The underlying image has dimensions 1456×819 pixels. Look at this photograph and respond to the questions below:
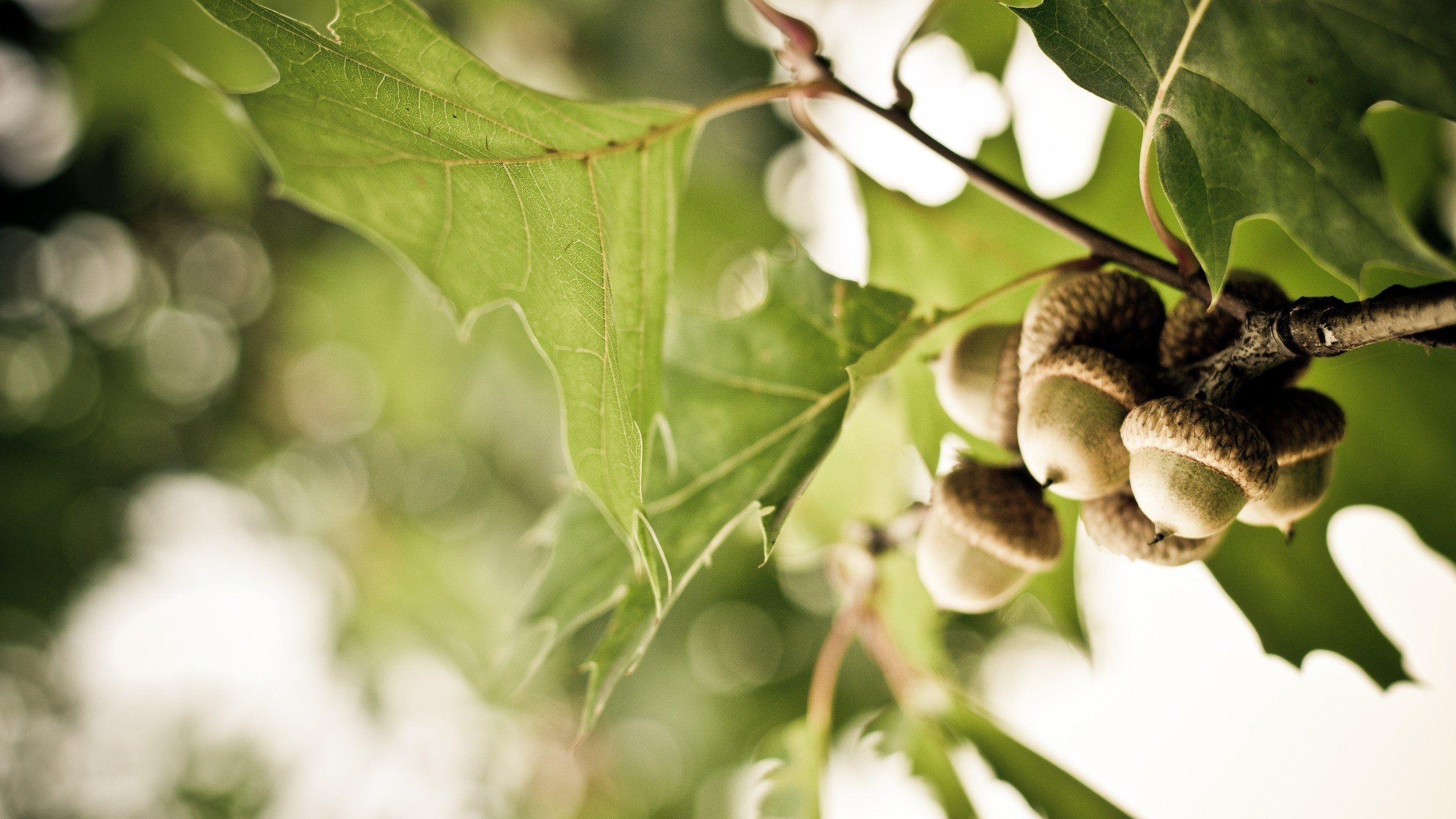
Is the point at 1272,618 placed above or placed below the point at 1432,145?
below

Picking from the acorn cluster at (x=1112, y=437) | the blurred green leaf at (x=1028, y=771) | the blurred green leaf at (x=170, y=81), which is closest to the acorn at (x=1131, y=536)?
the acorn cluster at (x=1112, y=437)

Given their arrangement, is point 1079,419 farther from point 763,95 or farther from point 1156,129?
point 763,95

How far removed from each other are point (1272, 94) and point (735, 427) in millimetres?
411

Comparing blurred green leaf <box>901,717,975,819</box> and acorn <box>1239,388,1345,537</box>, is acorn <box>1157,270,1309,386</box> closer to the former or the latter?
acorn <box>1239,388,1345,537</box>

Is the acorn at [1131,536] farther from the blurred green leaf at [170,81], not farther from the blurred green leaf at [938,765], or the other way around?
the blurred green leaf at [170,81]

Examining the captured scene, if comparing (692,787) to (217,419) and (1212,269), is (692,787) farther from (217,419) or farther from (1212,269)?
(1212,269)

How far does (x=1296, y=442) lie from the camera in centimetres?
50

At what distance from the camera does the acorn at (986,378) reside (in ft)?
1.96

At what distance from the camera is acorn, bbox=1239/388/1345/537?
1.63ft

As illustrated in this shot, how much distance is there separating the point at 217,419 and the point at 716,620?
1562 millimetres

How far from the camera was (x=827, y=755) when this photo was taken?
97 cm

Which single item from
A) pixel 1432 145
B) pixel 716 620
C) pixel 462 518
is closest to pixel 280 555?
pixel 462 518

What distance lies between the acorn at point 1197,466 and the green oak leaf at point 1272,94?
8 centimetres

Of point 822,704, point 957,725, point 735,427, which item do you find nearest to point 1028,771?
point 957,725
